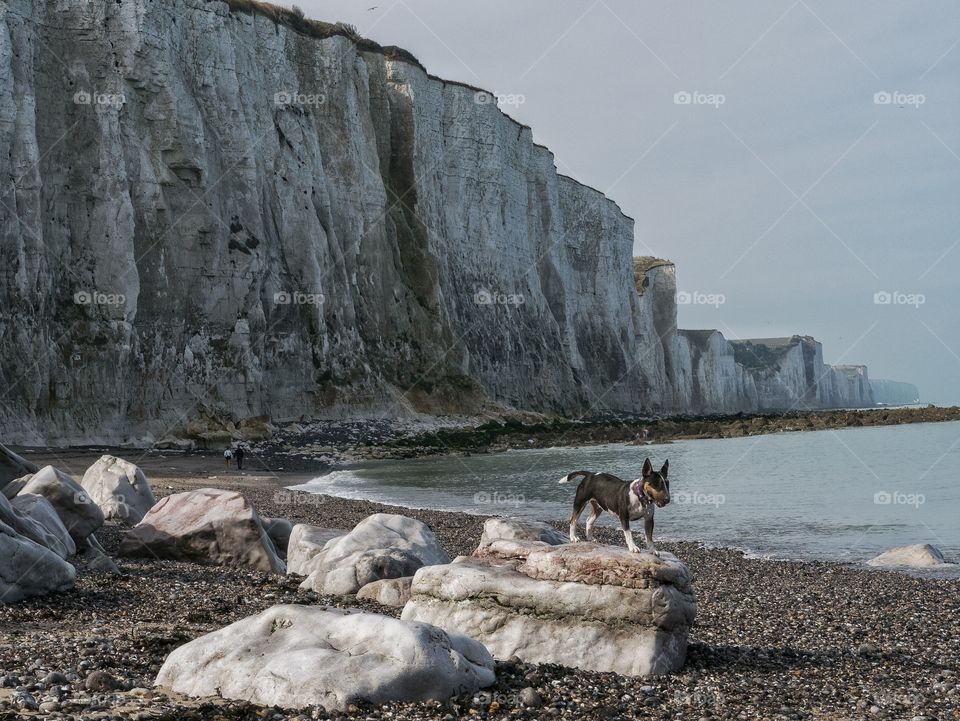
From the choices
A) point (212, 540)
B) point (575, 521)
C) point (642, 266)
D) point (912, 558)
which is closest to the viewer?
point (575, 521)

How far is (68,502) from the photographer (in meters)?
11.7

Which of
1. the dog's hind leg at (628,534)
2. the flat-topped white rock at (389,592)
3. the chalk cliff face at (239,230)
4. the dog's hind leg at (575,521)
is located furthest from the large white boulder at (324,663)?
the chalk cliff face at (239,230)

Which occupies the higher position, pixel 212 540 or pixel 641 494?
pixel 641 494

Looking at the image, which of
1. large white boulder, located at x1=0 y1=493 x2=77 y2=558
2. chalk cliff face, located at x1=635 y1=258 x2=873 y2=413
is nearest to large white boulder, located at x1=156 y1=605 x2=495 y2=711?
large white boulder, located at x1=0 y1=493 x2=77 y2=558

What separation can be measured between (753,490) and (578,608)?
917 inches

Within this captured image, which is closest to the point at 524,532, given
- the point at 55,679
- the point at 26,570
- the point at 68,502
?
the point at 26,570

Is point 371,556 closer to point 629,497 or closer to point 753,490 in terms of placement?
point 629,497

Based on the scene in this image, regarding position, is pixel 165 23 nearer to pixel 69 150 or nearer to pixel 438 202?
pixel 69 150

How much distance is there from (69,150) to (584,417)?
47846 millimetres

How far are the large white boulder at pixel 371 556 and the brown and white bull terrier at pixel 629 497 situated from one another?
8.93 ft

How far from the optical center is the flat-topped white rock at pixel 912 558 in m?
14.0

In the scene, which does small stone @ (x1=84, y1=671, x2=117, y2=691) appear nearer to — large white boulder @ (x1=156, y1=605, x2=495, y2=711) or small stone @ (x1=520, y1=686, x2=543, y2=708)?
large white boulder @ (x1=156, y1=605, x2=495, y2=711)

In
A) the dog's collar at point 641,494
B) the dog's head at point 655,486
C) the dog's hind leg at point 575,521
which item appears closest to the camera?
the dog's head at point 655,486

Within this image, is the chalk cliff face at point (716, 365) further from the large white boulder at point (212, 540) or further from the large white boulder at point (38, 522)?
the large white boulder at point (38, 522)
